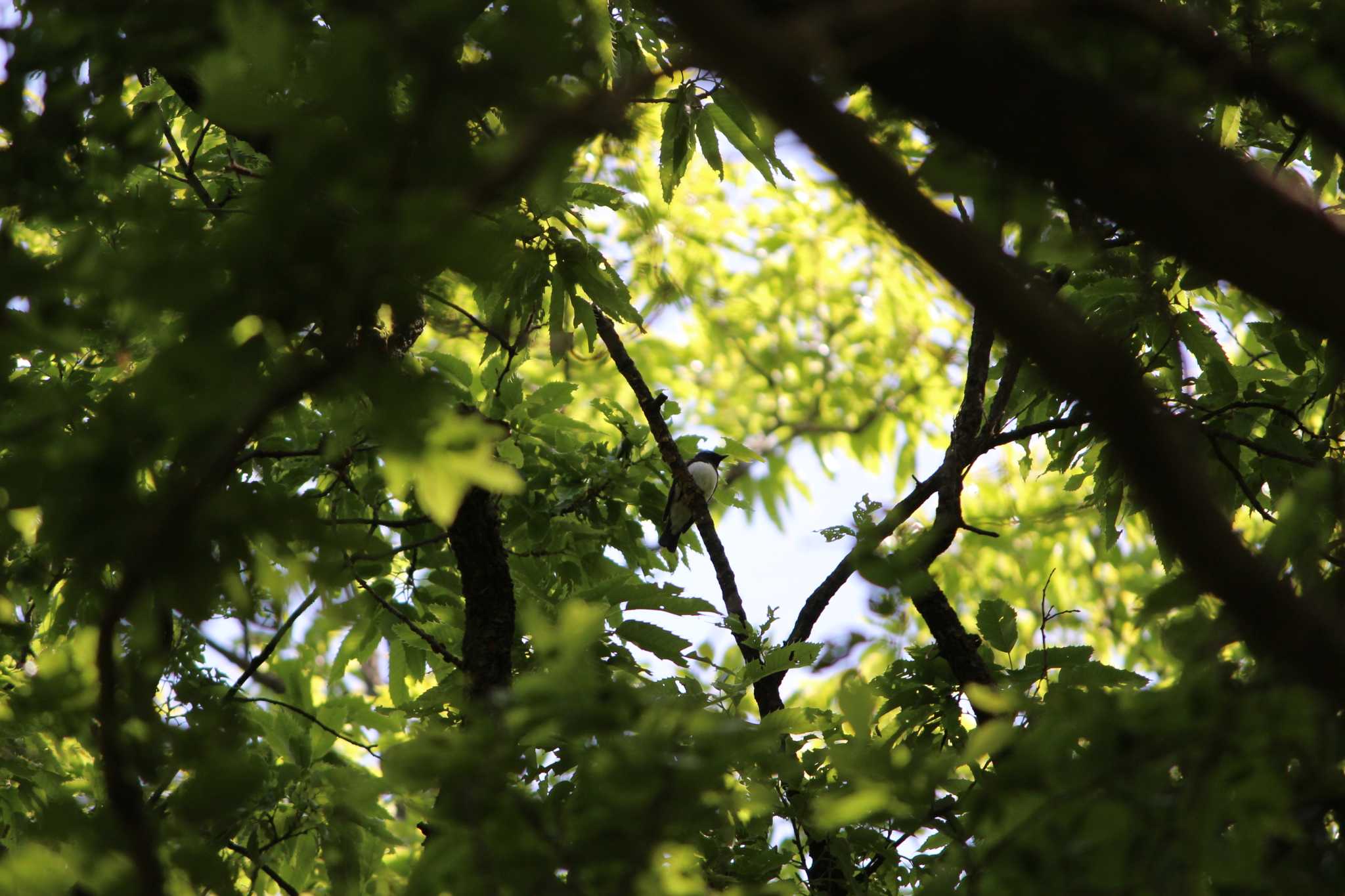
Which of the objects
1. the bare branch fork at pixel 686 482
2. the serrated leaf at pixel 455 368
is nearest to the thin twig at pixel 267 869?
the bare branch fork at pixel 686 482

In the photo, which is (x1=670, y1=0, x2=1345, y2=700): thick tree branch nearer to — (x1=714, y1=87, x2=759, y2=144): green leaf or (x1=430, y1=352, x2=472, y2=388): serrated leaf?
(x1=714, y1=87, x2=759, y2=144): green leaf

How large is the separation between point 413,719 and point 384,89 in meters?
2.99

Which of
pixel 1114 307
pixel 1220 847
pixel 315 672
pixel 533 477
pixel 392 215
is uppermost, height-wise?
pixel 315 672

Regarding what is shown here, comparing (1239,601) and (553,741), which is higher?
(553,741)

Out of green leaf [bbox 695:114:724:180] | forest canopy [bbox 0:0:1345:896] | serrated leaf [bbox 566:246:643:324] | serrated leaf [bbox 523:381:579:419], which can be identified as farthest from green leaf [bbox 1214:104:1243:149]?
serrated leaf [bbox 523:381:579:419]

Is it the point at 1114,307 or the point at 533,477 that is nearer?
the point at 1114,307

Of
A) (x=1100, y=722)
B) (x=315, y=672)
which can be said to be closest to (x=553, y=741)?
(x=1100, y=722)

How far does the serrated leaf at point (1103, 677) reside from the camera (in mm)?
2762

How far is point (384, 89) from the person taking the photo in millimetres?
1288

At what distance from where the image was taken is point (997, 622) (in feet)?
10.2

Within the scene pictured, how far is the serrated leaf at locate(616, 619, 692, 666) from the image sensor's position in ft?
9.91

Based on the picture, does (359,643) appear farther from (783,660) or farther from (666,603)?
(783,660)

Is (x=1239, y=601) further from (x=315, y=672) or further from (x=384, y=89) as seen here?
(x=315, y=672)

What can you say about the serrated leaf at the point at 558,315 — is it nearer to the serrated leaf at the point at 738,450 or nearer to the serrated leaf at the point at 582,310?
the serrated leaf at the point at 582,310
